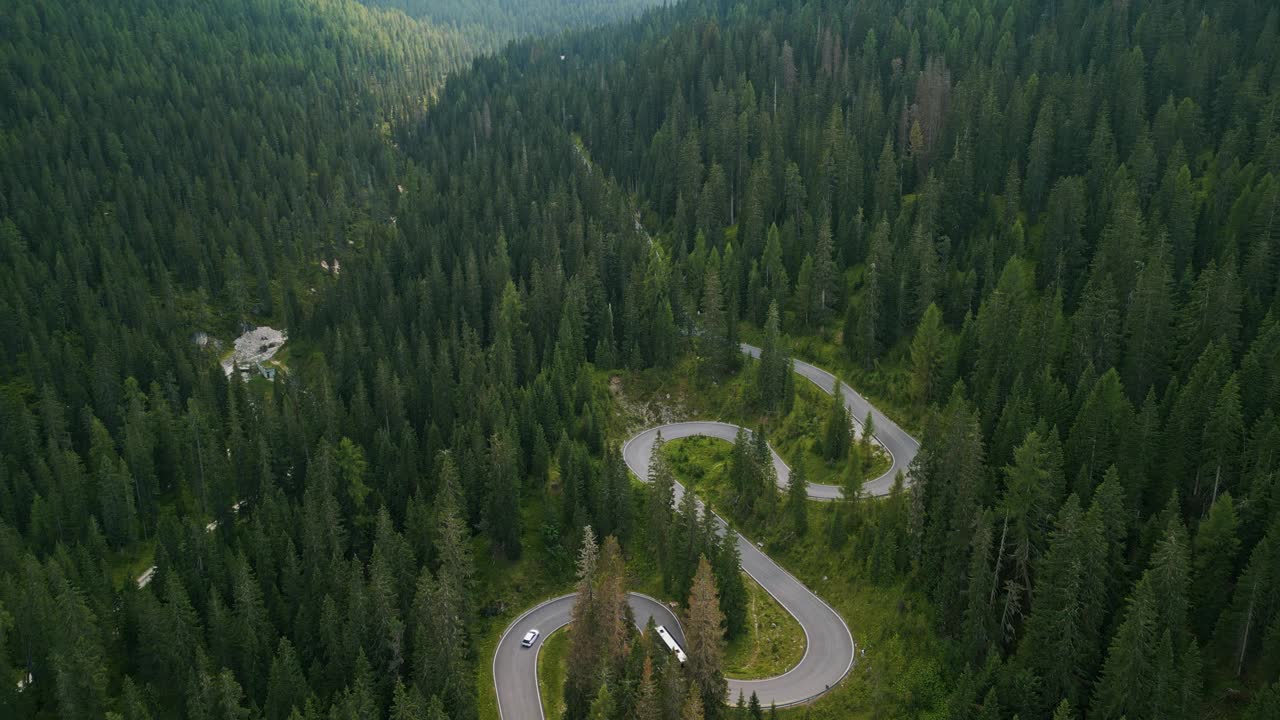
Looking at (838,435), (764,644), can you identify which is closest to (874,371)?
(838,435)

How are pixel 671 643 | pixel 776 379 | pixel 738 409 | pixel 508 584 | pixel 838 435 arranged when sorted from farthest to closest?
pixel 738 409, pixel 776 379, pixel 838 435, pixel 508 584, pixel 671 643

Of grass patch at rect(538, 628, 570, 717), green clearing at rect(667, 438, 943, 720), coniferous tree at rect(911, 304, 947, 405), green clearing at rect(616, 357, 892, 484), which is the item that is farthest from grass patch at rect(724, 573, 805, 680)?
coniferous tree at rect(911, 304, 947, 405)

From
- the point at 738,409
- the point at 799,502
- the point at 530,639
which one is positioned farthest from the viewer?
the point at 738,409

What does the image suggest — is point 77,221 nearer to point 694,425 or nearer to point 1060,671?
point 694,425

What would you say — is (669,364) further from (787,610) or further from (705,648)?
(705,648)

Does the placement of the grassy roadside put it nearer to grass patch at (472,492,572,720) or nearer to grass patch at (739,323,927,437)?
grass patch at (739,323,927,437)

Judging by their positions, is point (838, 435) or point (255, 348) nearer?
point (838, 435)
